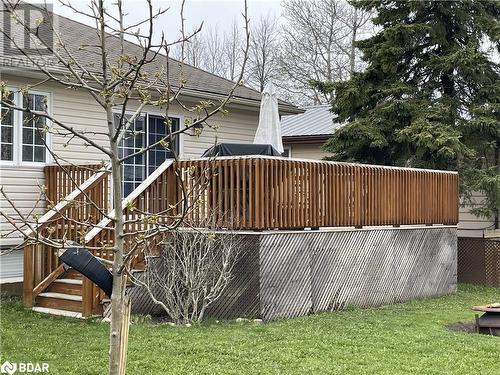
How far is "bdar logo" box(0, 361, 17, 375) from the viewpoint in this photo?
19.6 feet

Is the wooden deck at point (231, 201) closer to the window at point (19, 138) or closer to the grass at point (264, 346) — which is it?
the window at point (19, 138)

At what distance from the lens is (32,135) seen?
36.6 feet

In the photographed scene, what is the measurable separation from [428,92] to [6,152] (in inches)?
351

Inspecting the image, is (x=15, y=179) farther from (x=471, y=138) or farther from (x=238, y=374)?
(x=471, y=138)

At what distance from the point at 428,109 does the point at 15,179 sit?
27.5ft

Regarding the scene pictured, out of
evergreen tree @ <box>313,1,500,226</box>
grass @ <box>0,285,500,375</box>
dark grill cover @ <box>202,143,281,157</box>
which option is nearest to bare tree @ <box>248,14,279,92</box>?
evergreen tree @ <box>313,1,500,226</box>

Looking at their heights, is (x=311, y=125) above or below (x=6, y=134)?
above

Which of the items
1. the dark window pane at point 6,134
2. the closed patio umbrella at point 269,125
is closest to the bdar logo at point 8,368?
the dark window pane at point 6,134

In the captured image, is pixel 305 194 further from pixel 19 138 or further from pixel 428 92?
pixel 428 92

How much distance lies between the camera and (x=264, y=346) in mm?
7328

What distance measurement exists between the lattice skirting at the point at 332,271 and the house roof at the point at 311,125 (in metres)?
7.56

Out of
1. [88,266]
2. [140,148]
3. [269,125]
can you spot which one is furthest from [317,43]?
[88,266]

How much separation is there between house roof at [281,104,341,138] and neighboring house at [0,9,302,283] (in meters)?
5.91

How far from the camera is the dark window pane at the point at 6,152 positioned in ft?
35.2
